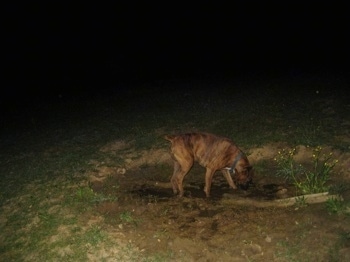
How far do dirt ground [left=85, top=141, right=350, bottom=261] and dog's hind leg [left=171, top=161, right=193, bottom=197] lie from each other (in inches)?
6.8

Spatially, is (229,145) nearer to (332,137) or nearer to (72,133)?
(332,137)

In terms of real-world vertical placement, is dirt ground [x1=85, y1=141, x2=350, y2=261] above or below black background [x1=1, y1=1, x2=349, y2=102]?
below

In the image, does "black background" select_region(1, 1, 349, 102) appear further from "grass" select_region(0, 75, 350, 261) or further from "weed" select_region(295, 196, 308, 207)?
"weed" select_region(295, 196, 308, 207)

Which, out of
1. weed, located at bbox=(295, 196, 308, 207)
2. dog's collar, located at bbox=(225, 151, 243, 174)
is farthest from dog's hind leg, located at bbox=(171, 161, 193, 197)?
weed, located at bbox=(295, 196, 308, 207)

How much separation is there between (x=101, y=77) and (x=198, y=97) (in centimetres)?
934

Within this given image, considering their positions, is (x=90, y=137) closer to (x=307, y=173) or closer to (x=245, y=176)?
(x=245, y=176)

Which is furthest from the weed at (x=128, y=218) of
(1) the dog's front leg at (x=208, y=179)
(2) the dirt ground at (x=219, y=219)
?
(1) the dog's front leg at (x=208, y=179)

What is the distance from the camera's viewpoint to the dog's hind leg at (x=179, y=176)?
6.93 meters

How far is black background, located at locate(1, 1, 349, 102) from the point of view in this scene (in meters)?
20.4

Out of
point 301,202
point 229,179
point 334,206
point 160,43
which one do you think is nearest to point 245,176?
point 229,179

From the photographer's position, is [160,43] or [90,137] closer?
[90,137]

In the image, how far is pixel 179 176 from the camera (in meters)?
7.08

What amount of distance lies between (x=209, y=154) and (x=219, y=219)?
4.14ft

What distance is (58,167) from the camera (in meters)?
8.77
